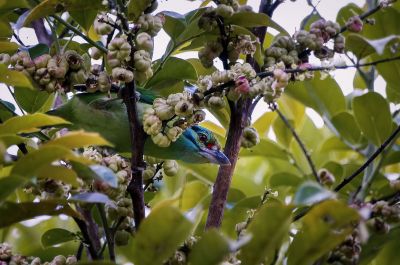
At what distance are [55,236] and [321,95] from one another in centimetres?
113

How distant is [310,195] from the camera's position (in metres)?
1.11

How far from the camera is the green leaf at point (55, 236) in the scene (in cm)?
200

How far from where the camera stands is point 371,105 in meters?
2.13

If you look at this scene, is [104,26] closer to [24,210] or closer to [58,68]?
[58,68]

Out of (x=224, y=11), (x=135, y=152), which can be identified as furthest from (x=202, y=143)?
(x=135, y=152)

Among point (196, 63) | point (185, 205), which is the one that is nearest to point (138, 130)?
point (196, 63)

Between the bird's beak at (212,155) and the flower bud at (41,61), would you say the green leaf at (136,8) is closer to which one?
the flower bud at (41,61)

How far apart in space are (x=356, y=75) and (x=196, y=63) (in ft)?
2.91

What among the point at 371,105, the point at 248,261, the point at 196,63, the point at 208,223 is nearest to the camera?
the point at 248,261

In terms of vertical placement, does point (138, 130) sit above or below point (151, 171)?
above

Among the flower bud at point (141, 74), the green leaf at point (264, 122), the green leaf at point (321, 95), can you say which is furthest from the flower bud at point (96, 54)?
the green leaf at point (264, 122)

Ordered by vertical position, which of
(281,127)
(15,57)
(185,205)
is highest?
(15,57)

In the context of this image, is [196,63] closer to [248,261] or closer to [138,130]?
[138,130]

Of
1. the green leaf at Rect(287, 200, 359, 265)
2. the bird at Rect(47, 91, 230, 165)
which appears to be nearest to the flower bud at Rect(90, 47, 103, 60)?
the bird at Rect(47, 91, 230, 165)
